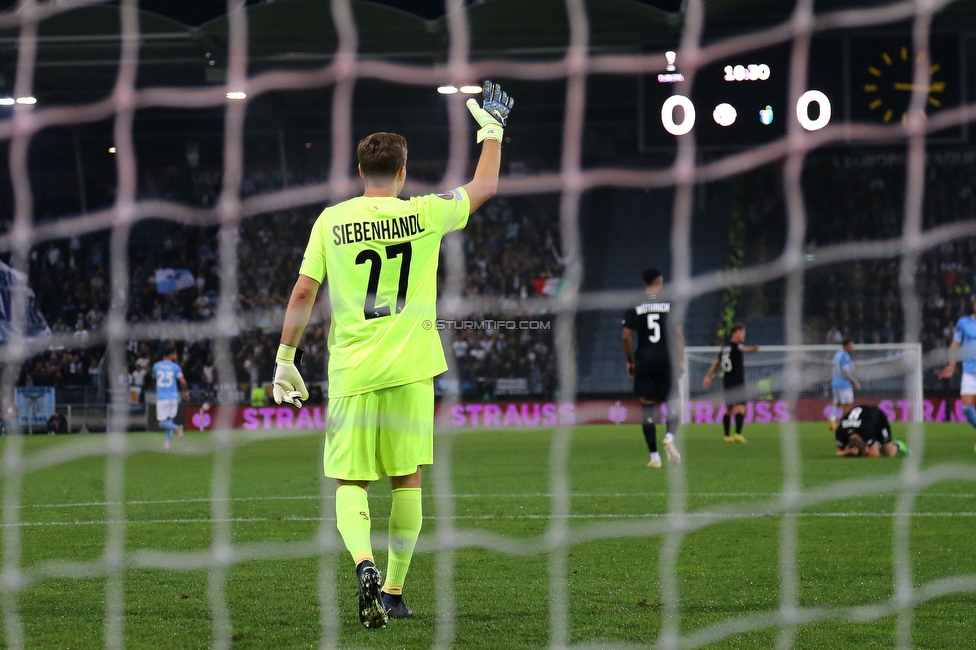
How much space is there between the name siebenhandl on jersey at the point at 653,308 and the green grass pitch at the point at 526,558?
59.2 inches

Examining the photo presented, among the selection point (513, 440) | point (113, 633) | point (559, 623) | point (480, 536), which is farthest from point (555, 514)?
point (513, 440)

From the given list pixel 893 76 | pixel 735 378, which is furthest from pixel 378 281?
pixel 735 378

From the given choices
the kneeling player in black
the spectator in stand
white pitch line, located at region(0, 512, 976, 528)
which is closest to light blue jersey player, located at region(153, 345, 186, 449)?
the spectator in stand

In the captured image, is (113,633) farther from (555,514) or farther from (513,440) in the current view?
(513,440)

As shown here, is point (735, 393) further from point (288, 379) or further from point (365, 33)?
point (288, 379)

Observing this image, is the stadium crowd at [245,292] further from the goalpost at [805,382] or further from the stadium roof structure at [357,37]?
the stadium roof structure at [357,37]

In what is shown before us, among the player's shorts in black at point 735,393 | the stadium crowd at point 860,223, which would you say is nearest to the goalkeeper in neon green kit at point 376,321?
the player's shorts in black at point 735,393

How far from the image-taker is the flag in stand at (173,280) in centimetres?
2344

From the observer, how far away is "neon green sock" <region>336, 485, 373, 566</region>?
428 centimetres

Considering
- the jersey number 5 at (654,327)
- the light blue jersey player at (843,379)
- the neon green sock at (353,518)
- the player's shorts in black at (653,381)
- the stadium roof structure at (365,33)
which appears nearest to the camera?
the neon green sock at (353,518)

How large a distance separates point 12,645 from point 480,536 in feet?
10.3

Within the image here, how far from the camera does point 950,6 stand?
1780 cm

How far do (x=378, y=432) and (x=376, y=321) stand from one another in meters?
0.42

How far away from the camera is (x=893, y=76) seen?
14125 millimetres
